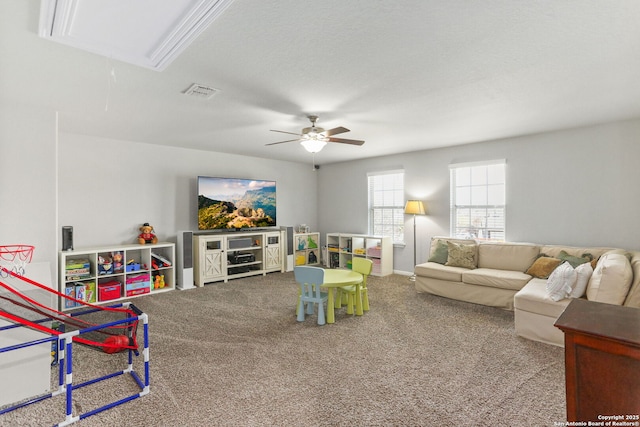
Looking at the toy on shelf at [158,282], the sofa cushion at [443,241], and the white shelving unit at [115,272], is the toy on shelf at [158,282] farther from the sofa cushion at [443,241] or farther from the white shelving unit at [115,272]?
the sofa cushion at [443,241]

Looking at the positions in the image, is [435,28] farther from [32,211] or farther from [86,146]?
[86,146]

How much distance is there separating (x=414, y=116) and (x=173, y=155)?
4.27 metres

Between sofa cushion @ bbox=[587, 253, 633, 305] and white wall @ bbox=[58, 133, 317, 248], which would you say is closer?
sofa cushion @ bbox=[587, 253, 633, 305]

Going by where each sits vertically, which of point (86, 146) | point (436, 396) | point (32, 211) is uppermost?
point (86, 146)

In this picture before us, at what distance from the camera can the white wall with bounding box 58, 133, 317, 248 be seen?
466 centimetres

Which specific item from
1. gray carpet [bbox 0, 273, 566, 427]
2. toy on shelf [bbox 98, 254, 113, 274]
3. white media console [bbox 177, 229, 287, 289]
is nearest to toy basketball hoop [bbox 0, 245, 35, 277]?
gray carpet [bbox 0, 273, 566, 427]

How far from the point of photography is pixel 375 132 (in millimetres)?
4504

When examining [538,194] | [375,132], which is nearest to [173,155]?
[375,132]

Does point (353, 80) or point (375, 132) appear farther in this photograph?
point (375, 132)

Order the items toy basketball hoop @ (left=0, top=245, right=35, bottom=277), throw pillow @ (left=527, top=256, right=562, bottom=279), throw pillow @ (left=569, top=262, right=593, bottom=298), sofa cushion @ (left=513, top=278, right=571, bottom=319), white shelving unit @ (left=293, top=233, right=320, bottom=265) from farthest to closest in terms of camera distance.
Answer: white shelving unit @ (left=293, top=233, right=320, bottom=265)
throw pillow @ (left=527, top=256, right=562, bottom=279)
throw pillow @ (left=569, top=262, right=593, bottom=298)
sofa cushion @ (left=513, top=278, right=571, bottom=319)
toy basketball hoop @ (left=0, top=245, right=35, bottom=277)

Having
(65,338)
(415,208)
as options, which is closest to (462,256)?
(415,208)

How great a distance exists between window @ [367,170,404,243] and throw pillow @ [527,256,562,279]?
8.15 ft

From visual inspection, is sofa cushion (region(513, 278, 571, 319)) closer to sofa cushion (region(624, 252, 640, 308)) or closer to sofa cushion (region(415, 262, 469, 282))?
sofa cushion (region(624, 252, 640, 308))

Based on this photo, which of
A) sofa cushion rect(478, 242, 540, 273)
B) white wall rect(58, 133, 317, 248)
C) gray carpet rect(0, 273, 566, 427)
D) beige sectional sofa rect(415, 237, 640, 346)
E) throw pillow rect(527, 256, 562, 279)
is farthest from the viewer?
white wall rect(58, 133, 317, 248)
